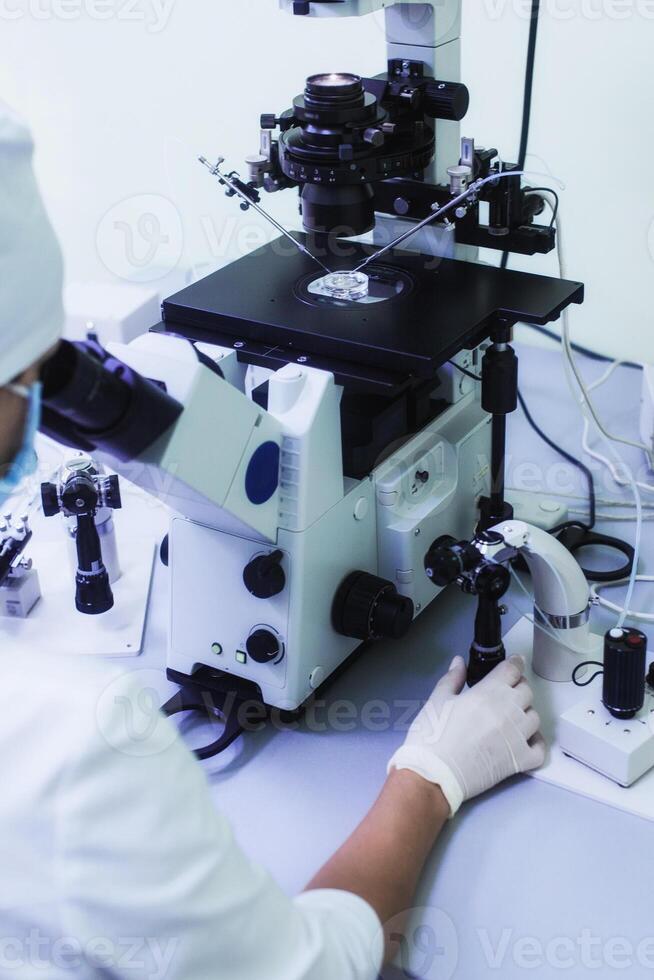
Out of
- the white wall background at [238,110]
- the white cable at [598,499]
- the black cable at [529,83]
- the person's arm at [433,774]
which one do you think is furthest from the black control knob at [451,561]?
the white wall background at [238,110]

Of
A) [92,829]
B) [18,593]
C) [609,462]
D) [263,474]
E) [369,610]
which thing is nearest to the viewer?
[92,829]

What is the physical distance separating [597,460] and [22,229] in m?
1.29

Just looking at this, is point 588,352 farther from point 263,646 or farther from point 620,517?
point 263,646

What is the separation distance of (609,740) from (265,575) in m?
0.44

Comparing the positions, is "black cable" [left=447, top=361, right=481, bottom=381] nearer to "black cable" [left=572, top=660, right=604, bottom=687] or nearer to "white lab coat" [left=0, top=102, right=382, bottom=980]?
"black cable" [left=572, top=660, right=604, bottom=687]

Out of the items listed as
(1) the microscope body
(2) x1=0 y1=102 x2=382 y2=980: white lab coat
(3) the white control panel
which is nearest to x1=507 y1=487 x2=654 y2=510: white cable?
(1) the microscope body

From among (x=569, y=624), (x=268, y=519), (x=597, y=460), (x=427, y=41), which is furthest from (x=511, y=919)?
(x=427, y=41)

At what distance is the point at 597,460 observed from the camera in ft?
6.44

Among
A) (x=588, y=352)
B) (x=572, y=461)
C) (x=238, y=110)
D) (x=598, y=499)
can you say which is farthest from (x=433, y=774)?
(x=238, y=110)

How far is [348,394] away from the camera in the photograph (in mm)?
Result: 1534

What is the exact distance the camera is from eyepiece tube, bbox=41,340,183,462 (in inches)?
39.3

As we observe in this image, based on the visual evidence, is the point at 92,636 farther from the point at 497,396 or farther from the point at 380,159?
the point at 380,159

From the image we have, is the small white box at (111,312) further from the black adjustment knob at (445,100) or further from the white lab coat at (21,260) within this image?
the white lab coat at (21,260)

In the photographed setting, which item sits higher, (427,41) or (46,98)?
(427,41)
